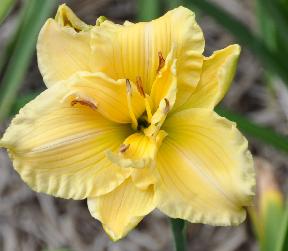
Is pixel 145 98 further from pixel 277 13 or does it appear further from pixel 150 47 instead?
pixel 277 13

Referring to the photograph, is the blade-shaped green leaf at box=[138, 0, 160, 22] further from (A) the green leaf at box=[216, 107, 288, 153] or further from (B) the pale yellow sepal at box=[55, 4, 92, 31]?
(B) the pale yellow sepal at box=[55, 4, 92, 31]

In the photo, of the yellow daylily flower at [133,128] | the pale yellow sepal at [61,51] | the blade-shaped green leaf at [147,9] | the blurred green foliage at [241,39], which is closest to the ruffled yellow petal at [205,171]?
the yellow daylily flower at [133,128]

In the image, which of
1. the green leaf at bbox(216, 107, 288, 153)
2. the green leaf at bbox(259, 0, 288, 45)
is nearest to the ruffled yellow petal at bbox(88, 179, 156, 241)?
the green leaf at bbox(216, 107, 288, 153)

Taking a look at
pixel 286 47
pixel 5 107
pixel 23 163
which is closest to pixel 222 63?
pixel 23 163

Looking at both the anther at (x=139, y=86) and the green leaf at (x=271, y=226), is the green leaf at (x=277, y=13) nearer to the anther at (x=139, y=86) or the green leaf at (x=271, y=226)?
the green leaf at (x=271, y=226)

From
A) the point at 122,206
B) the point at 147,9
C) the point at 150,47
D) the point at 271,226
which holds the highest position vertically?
the point at 150,47

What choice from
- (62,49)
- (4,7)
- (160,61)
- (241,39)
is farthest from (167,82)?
(241,39)

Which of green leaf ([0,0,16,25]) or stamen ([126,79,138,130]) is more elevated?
green leaf ([0,0,16,25])
